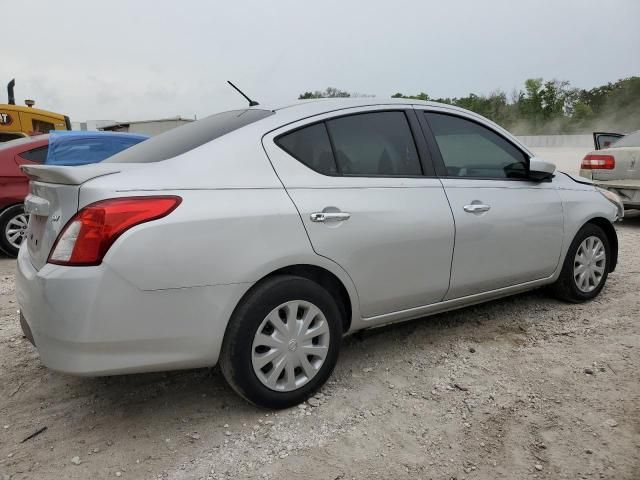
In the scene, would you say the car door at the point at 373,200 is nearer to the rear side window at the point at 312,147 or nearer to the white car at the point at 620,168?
the rear side window at the point at 312,147

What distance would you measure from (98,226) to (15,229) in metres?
5.09

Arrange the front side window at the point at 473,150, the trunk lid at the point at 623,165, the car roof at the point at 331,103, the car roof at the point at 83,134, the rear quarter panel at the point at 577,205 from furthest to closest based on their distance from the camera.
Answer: the trunk lid at the point at 623,165
the car roof at the point at 83,134
the rear quarter panel at the point at 577,205
the front side window at the point at 473,150
the car roof at the point at 331,103

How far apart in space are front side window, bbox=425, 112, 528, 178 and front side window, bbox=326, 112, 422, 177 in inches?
10.1

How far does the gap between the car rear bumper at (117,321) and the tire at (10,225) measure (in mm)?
4598

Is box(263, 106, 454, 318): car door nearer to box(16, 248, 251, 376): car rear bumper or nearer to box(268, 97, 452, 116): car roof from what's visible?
box(268, 97, 452, 116): car roof

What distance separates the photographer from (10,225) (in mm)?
6297

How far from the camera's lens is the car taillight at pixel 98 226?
2.10m

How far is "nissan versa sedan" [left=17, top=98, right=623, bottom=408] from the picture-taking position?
2146mm

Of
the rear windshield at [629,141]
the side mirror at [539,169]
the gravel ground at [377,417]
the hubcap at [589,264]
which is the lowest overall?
the gravel ground at [377,417]

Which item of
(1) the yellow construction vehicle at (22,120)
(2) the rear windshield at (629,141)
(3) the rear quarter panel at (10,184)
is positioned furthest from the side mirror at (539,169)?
(1) the yellow construction vehicle at (22,120)

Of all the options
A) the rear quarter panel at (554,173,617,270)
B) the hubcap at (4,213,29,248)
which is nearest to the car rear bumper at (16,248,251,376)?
the rear quarter panel at (554,173,617,270)

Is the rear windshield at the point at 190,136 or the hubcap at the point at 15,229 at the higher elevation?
the rear windshield at the point at 190,136

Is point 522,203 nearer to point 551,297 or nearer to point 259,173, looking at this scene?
point 551,297

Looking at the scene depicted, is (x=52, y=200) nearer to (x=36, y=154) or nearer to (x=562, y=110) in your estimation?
(x=36, y=154)
